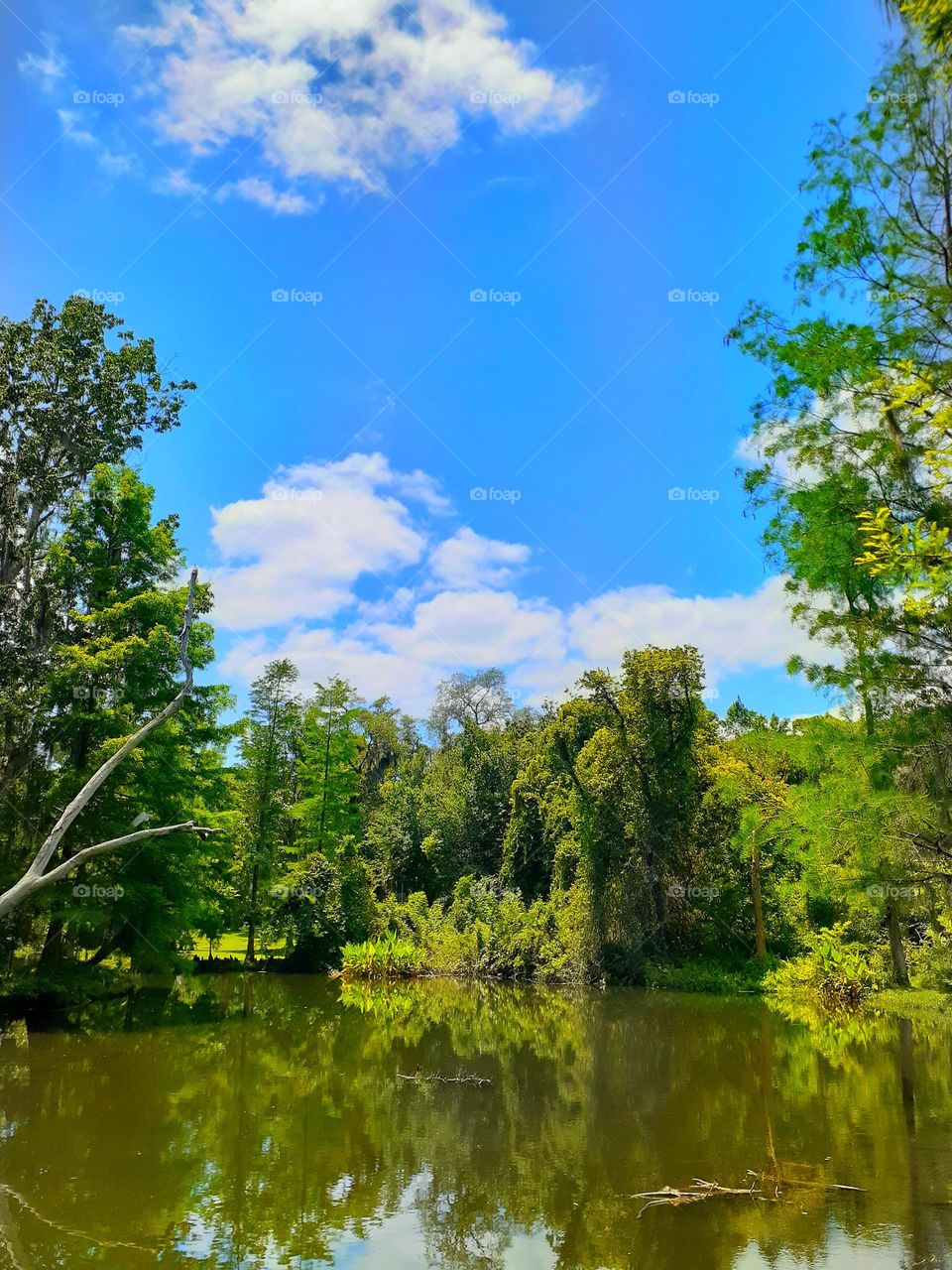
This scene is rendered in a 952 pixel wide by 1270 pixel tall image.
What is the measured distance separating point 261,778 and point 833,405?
25.0 meters

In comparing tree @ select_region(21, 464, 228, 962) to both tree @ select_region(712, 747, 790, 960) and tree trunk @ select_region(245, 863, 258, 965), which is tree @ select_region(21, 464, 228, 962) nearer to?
tree trunk @ select_region(245, 863, 258, 965)

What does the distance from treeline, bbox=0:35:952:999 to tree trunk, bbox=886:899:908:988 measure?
2.1 inches

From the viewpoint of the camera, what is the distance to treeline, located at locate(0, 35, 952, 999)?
8.04 meters

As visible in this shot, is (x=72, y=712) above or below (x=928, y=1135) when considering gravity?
above

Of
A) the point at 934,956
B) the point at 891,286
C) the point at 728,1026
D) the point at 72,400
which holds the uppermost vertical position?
the point at 72,400

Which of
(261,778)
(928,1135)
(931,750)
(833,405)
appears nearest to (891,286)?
(833,405)

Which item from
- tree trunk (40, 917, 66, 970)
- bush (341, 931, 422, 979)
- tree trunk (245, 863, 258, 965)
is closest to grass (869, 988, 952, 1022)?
bush (341, 931, 422, 979)

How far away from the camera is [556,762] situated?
96.7 ft

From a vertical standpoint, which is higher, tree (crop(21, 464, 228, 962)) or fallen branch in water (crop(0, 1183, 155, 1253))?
tree (crop(21, 464, 228, 962))

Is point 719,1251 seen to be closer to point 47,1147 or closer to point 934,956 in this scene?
point 47,1147

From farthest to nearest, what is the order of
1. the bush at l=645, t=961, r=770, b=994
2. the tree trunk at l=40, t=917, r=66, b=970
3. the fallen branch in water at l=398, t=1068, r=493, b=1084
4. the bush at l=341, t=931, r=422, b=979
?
the bush at l=341, t=931, r=422, b=979 < the bush at l=645, t=961, r=770, b=994 < the tree trunk at l=40, t=917, r=66, b=970 < the fallen branch in water at l=398, t=1068, r=493, b=1084

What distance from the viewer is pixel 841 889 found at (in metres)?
15.6

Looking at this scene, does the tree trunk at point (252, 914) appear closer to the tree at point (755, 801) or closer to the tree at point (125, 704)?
the tree at point (125, 704)

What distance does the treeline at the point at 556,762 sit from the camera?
8039 millimetres
